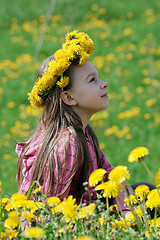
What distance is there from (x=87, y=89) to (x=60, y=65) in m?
0.17

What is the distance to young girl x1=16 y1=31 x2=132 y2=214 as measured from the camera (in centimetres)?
173

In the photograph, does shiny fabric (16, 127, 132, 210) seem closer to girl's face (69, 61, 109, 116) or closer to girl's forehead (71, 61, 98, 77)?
girl's face (69, 61, 109, 116)

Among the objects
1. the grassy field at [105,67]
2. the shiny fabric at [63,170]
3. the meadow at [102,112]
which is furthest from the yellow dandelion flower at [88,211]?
the grassy field at [105,67]

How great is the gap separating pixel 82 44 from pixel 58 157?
58 centimetres

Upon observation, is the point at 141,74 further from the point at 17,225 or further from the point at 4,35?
the point at 17,225

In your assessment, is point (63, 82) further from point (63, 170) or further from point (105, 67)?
point (105, 67)

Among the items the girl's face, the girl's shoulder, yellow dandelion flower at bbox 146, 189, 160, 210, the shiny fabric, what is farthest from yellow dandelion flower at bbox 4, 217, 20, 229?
the girl's face

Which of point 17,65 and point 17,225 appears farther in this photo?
point 17,65

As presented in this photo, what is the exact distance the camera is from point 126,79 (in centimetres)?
568

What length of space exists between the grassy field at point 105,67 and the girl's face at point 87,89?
0.41 metres

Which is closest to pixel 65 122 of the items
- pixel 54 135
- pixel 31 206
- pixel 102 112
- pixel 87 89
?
pixel 54 135

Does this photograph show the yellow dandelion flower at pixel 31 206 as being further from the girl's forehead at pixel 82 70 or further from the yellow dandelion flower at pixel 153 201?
the girl's forehead at pixel 82 70

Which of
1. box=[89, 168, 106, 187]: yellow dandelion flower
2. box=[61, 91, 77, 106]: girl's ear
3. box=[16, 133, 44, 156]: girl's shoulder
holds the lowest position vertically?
box=[89, 168, 106, 187]: yellow dandelion flower

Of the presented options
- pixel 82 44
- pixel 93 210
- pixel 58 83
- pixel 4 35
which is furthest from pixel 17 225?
pixel 4 35
